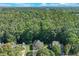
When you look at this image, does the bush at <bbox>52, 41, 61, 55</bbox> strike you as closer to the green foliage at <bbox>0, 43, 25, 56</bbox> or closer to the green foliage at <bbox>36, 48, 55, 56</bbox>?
the green foliage at <bbox>36, 48, 55, 56</bbox>

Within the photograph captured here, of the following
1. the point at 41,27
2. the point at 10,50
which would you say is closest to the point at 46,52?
the point at 41,27

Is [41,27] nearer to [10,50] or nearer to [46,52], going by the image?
[46,52]

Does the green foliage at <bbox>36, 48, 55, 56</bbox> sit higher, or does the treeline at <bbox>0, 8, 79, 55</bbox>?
the treeline at <bbox>0, 8, 79, 55</bbox>

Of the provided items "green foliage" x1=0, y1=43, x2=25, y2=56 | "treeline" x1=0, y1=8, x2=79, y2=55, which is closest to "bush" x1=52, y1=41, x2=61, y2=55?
"treeline" x1=0, y1=8, x2=79, y2=55

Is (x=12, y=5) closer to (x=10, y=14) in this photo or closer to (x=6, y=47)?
(x=10, y=14)

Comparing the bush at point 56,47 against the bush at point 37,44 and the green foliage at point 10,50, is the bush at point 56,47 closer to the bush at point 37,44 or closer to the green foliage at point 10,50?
the bush at point 37,44

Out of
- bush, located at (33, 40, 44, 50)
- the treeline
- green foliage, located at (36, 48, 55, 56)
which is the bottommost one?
green foliage, located at (36, 48, 55, 56)

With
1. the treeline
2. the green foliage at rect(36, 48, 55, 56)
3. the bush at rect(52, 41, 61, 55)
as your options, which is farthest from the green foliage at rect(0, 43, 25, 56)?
the bush at rect(52, 41, 61, 55)

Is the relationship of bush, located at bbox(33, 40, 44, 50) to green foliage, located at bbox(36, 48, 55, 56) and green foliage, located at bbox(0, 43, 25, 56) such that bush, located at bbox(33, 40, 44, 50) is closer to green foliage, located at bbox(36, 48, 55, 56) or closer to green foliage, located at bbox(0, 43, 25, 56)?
green foliage, located at bbox(36, 48, 55, 56)
